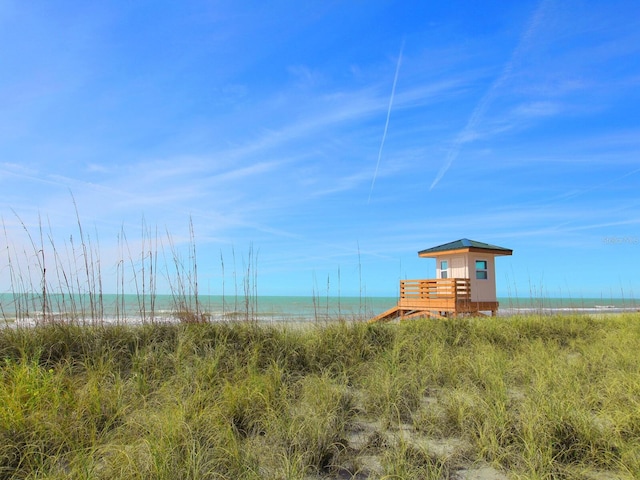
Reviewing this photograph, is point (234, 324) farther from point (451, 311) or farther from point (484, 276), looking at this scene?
point (484, 276)

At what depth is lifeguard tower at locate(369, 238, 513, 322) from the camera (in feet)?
47.5

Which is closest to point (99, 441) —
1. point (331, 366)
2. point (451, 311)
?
point (331, 366)

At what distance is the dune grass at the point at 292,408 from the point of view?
2.48m

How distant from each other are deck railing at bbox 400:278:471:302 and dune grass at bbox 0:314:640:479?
9224mm

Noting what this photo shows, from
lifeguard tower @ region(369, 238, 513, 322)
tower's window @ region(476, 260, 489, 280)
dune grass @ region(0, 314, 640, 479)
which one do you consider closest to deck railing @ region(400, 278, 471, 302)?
lifeguard tower @ region(369, 238, 513, 322)

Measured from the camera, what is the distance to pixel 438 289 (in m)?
15.0

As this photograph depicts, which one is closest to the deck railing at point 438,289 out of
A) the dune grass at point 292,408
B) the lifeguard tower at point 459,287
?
the lifeguard tower at point 459,287

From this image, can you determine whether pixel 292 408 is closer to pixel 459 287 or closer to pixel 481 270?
pixel 459 287

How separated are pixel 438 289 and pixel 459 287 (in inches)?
32.9

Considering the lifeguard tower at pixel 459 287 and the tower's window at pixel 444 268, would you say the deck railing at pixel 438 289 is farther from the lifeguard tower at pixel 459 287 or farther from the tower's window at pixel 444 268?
the tower's window at pixel 444 268

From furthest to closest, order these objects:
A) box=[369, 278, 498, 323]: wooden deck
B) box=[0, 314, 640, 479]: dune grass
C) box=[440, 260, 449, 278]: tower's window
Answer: box=[440, 260, 449, 278]: tower's window, box=[369, 278, 498, 323]: wooden deck, box=[0, 314, 640, 479]: dune grass

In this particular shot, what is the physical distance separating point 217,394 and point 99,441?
41.7 inches

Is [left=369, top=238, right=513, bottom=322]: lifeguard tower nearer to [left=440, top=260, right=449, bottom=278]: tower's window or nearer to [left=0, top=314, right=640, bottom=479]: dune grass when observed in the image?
[left=440, top=260, right=449, bottom=278]: tower's window

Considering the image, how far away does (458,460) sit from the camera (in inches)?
104
